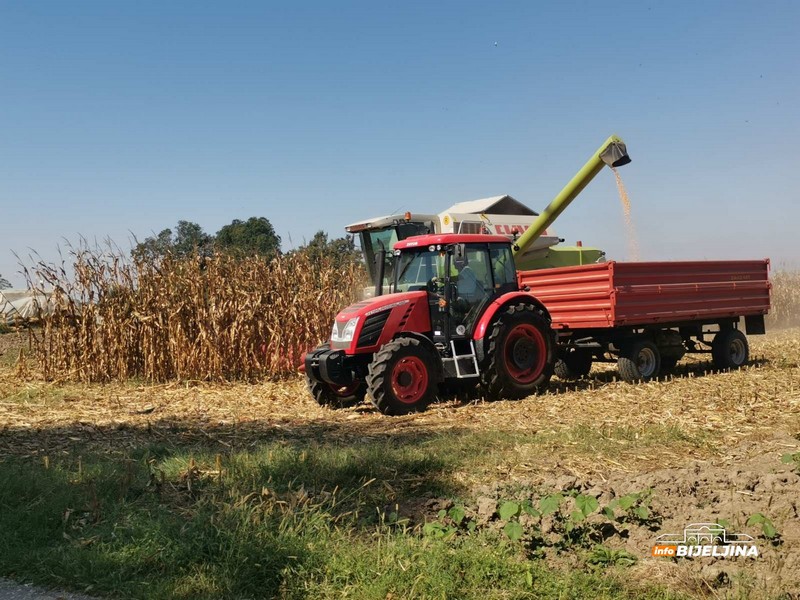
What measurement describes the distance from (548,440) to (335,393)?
3.81 metres

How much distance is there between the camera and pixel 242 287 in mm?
13250

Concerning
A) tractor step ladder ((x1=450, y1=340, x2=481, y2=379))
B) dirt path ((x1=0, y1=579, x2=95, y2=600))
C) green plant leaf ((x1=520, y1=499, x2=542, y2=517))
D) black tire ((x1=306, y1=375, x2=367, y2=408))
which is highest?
tractor step ladder ((x1=450, y1=340, x2=481, y2=379))

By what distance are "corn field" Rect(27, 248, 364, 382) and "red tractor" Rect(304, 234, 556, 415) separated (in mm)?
3199

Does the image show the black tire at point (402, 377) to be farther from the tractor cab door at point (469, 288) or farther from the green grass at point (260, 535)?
the green grass at point (260, 535)

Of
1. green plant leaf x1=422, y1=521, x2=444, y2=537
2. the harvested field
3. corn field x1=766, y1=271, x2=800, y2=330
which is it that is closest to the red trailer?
the harvested field

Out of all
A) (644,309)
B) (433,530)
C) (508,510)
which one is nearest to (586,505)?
(508,510)

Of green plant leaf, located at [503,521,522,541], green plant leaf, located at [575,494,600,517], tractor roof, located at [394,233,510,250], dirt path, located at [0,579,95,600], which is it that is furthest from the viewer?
tractor roof, located at [394,233,510,250]

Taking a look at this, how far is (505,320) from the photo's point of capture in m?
9.85

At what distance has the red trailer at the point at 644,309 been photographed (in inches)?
432

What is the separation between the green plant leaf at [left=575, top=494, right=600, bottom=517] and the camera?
167 inches

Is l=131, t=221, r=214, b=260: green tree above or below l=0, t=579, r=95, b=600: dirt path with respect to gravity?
above

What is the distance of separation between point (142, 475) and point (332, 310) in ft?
26.1

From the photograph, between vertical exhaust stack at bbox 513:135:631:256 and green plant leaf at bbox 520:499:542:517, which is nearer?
green plant leaf at bbox 520:499:542:517

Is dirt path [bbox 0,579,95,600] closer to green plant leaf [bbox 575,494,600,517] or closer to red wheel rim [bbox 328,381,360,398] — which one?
green plant leaf [bbox 575,494,600,517]
